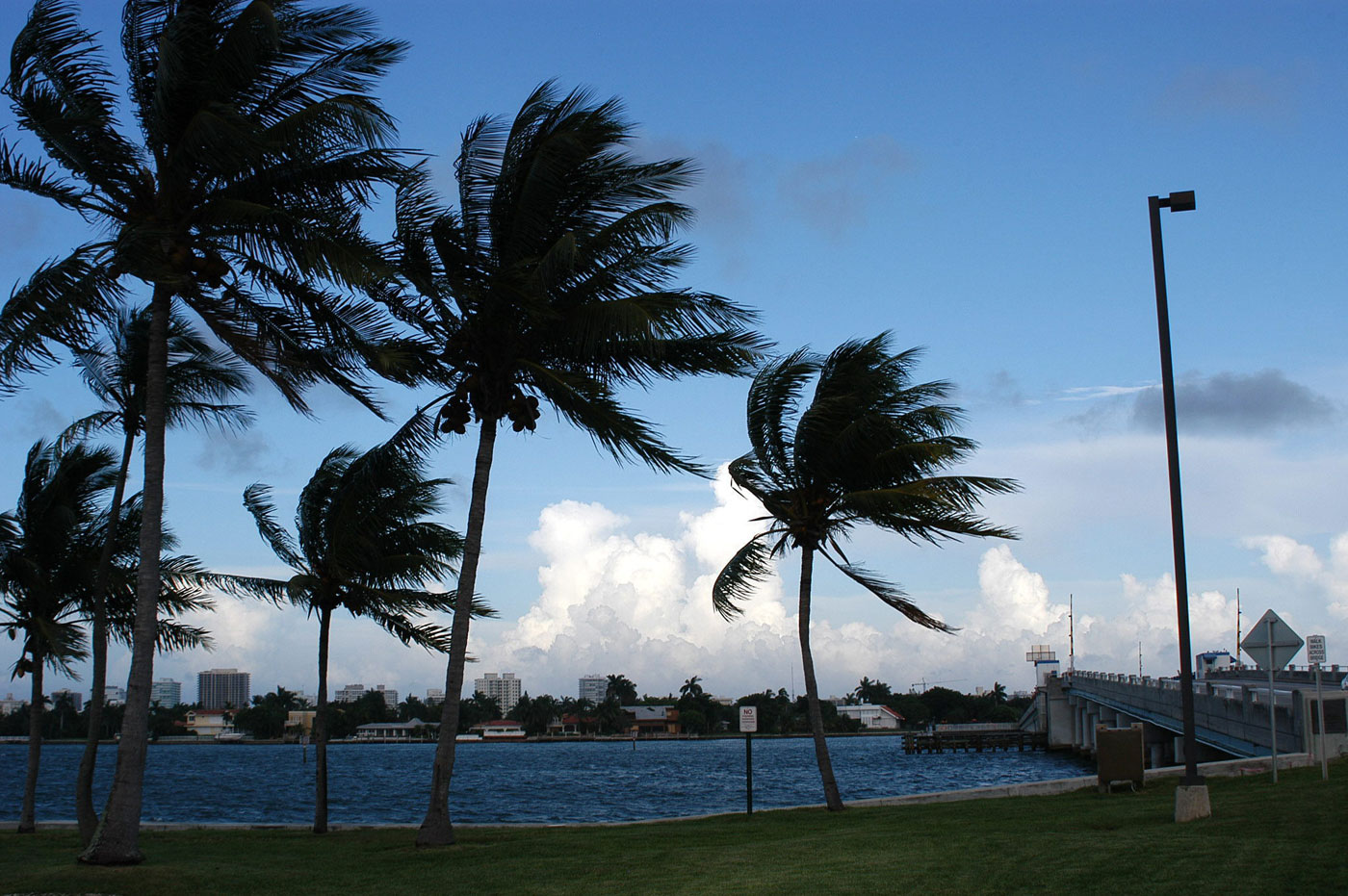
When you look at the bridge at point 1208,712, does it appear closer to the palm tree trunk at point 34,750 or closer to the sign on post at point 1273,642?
the sign on post at point 1273,642

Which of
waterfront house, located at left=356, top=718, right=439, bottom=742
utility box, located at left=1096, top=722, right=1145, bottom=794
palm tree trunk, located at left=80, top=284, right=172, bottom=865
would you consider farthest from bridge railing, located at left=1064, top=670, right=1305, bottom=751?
waterfront house, located at left=356, top=718, right=439, bottom=742

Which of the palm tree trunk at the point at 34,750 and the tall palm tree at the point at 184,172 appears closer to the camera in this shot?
the tall palm tree at the point at 184,172

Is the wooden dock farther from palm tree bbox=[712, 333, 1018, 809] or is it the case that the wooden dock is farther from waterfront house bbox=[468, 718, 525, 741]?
waterfront house bbox=[468, 718, 525, 741]

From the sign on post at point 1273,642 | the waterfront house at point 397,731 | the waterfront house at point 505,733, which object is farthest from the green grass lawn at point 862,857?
the waterfront house at point 505,733

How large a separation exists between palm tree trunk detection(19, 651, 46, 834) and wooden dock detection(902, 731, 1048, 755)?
9150cm

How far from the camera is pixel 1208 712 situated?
104ft

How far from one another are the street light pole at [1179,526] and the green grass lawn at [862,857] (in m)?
0.39

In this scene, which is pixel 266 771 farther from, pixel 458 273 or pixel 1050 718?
pixel 458 273

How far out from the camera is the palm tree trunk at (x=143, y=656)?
13.4 m

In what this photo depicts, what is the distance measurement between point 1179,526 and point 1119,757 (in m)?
6.35

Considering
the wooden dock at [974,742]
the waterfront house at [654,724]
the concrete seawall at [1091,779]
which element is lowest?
the waterfront house at [654,724]

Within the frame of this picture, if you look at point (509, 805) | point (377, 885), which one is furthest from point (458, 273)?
point (509, 805)

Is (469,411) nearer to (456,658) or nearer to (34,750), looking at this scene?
(456,658)

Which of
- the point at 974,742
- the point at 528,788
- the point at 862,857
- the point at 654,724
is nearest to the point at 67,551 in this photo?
the point at 862,857
